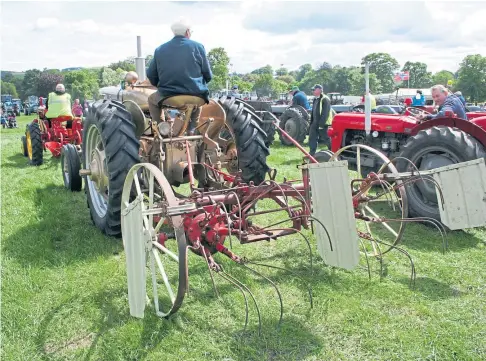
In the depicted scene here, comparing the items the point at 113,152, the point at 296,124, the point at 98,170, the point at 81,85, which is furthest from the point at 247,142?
the point at 81,85

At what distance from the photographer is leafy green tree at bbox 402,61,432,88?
70125 millimetres

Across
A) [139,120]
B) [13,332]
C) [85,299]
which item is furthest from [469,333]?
[139,120]

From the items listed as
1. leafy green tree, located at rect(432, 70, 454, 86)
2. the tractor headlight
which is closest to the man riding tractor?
the tractor headlight

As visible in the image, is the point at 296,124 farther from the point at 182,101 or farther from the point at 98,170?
the point at 182,101

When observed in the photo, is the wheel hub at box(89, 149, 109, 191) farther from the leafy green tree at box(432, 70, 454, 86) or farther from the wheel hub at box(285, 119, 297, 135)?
the leafy green tree at box(432, 70, 454, 86)

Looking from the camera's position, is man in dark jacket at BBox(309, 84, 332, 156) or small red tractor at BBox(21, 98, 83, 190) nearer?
small red tractor at BBox(21, 98, 83, 190)

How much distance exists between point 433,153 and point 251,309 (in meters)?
3.25

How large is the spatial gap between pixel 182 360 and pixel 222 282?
992 millimetres

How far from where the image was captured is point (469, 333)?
284 cm

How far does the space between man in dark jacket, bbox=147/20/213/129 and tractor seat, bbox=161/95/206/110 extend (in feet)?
0.13

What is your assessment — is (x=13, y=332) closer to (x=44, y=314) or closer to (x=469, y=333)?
(x=44, y=314)

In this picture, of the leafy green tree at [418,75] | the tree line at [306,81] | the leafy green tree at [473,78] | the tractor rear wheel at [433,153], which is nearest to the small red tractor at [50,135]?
the tractor rear wheel at [433,153]

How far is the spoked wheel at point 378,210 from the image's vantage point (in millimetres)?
3578

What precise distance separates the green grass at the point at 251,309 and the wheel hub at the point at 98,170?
0.54 m
